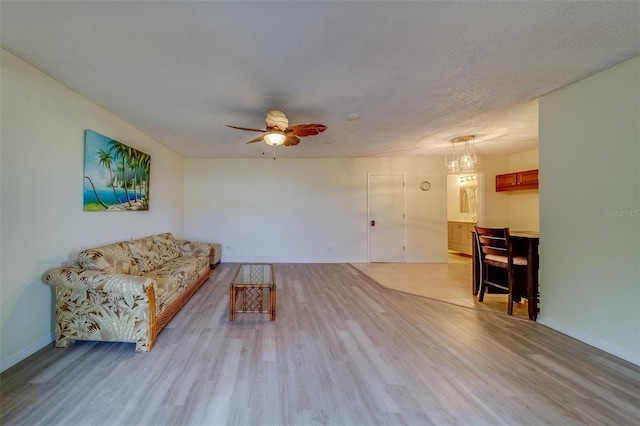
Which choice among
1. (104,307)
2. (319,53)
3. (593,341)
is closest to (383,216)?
(593,341)

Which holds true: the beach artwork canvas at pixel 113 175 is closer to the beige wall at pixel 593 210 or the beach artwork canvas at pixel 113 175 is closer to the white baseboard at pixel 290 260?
the white baseboard at pixel 290 260

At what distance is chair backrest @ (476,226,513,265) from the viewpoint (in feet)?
9.39

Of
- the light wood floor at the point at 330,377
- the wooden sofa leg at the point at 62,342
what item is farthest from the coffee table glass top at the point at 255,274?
the wooden sofa leg at the point at 62,342

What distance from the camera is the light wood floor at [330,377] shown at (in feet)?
4.77

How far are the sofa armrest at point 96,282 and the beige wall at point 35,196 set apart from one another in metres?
0.23

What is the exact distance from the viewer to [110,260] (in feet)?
8.52

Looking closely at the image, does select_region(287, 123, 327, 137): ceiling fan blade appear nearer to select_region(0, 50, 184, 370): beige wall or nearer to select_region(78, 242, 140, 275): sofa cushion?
select_region(0, 50, 184, 370): beige wall

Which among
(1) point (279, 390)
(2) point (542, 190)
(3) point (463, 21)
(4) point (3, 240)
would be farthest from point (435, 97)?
(4) point (3, 240)

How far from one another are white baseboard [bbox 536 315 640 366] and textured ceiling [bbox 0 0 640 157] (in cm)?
243

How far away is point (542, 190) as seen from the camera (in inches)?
106

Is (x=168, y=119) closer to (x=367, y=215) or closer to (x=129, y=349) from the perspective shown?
(x=129, y=349)

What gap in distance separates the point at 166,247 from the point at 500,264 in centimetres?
489

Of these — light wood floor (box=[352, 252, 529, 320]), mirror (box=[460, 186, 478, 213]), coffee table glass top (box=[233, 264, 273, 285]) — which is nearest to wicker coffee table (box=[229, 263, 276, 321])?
coffee table glass top (box=[233, 264, 273, 285])

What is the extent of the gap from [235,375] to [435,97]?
127 inches
